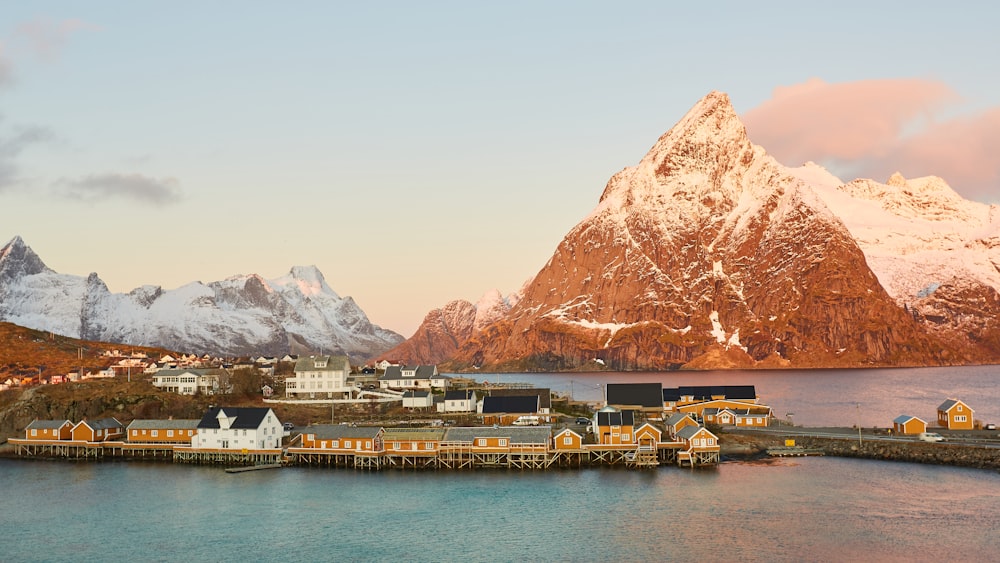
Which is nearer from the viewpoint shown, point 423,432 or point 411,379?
point 423,432

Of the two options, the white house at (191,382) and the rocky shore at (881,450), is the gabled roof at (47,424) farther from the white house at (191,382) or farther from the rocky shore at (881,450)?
the rocky shore at (881,450)

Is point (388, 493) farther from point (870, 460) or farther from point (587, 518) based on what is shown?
point (870, 460)

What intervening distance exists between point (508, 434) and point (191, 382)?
192 ft

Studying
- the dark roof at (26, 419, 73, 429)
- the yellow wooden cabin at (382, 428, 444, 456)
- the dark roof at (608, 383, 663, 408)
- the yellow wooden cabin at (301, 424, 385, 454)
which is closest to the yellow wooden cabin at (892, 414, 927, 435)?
the dark roof at (608, 383, 663, 408)

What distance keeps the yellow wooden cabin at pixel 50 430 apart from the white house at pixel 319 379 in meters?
30.1

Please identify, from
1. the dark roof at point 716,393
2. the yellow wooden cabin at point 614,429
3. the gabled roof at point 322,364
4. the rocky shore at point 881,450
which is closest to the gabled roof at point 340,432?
the yellow wooden cabin at point 614,429

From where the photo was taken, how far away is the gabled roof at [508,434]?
88.2 meters

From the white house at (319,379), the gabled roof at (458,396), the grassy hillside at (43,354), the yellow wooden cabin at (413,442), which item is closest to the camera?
the yellow wooden cabin at (413,442)

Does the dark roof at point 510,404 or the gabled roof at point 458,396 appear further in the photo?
the gabled roof at point 458,396

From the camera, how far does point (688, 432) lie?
89562mm

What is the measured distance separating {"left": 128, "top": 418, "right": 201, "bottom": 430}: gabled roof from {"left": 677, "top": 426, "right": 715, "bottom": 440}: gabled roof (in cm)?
5106

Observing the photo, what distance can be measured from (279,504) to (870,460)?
180ft

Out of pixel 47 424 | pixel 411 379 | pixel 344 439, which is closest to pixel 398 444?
pixel 344 439

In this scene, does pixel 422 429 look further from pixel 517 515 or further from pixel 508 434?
pixel 517 515
